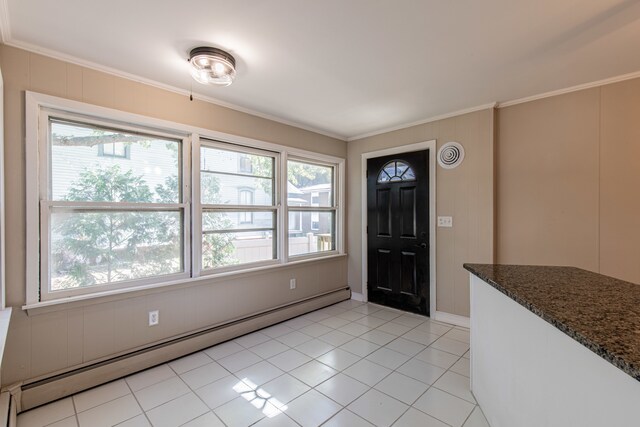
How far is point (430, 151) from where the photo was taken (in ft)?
11.3

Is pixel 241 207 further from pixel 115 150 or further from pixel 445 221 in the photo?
pixel 445 221

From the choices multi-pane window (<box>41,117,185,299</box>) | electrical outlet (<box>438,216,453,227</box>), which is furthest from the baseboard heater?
electrical outlet (<box>438,216,453,227</box>)

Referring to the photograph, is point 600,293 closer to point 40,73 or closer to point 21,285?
point 21,285

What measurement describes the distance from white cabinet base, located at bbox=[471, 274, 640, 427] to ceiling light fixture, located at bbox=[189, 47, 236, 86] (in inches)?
90.4

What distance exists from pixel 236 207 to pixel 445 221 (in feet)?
7.77

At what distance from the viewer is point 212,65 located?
206 centimetres

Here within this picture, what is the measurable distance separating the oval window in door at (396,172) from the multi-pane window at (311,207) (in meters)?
0.78

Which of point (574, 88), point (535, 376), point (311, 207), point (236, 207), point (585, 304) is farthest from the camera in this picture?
point (311, 207)

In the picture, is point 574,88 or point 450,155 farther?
point 450,155

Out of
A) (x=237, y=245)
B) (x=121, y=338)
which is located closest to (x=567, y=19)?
(x=237, y=245)

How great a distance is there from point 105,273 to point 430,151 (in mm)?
3457

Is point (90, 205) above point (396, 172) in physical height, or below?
below

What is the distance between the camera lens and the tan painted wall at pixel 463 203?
3033 mm

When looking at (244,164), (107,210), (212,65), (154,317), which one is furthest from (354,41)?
(154,317)
